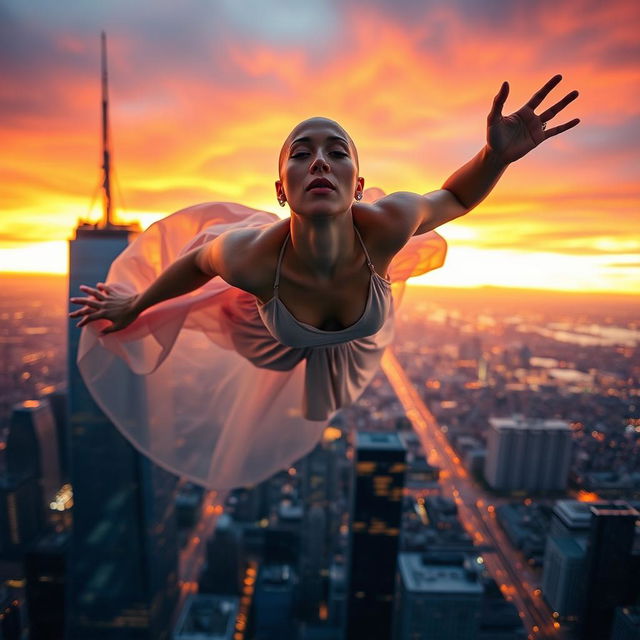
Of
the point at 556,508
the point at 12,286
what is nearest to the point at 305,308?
the point at 12,286

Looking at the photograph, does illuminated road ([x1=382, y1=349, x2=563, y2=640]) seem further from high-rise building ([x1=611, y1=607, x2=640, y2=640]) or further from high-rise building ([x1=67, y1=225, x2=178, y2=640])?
high-rise building ([x1=67, y1=225, x2=178, y2=640])

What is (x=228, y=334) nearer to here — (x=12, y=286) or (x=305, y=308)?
(x=305, y=308)

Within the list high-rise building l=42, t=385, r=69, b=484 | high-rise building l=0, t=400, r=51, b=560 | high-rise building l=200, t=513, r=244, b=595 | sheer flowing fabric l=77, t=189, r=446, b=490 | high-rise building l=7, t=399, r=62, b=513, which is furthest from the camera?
high-rise building l=42, t=385, r=69, b=484

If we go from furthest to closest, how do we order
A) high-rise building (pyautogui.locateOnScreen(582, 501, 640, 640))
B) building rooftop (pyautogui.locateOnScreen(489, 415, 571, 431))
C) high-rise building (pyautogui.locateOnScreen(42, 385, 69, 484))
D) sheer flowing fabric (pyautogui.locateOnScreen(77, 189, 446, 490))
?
1. high-rise building (pyautogui.locateOnScreen(42, 385, 69, 484))
2. building rooftop (pyautogui.locateOnScreen(489, 415, 571, 431))
3. high-rise building (pyautogui.locateOnScreen(582, 501, 640, 640))
4. sheer flowing fabric (pyautogui.locateOnScreen(77, 189, 446, 490))

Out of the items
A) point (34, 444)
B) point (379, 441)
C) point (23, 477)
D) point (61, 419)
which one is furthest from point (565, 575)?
point (61, 419)

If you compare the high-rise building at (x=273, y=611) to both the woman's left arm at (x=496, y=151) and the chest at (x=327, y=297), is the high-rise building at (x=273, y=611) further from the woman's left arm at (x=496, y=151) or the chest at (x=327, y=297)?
the woman's left arm at (x=496, y=151)

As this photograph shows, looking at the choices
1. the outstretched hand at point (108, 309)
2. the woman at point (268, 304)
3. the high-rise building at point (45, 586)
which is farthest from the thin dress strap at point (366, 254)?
the high-rise building at point (45, 586)

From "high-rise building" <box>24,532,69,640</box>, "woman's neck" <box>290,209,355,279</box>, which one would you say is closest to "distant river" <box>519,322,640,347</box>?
"woman's neck" <box>290,209,355,279</box>
